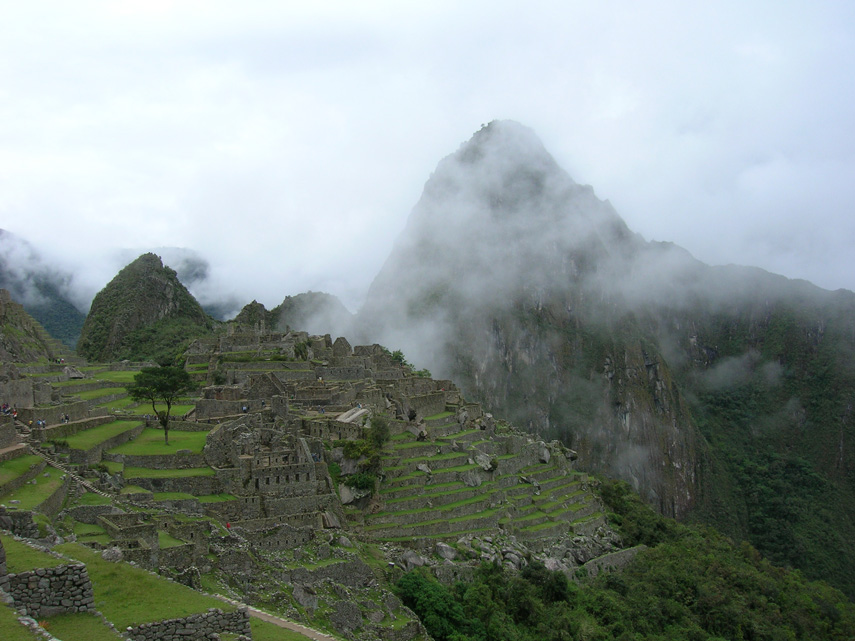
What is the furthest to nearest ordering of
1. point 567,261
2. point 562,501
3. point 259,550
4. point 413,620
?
point 567,261 → point 562,501 → point 413,620 → point 259,550

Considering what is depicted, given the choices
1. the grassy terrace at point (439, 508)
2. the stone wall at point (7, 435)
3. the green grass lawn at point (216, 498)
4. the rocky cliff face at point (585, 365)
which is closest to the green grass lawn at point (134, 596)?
the stone wall at point (7, 435)

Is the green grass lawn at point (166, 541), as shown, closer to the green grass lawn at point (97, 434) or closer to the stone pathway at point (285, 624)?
the stone pathway at point (285, 624)

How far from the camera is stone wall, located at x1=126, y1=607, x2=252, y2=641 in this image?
981cm

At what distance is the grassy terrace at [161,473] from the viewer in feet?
79.6

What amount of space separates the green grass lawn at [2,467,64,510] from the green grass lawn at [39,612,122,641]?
7553mm

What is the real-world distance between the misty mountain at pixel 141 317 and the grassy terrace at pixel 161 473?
4971 centimetres

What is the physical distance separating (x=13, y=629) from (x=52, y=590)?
1517 mm

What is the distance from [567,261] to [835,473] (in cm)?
8492

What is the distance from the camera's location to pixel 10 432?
2247 cm

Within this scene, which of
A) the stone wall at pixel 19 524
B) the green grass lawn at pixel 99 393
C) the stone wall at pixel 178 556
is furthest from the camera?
the green grass lawn at pixel 99 393

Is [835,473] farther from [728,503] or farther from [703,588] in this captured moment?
[703,588]

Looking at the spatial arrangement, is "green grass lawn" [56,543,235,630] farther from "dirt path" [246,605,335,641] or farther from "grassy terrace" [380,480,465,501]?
"grassy terrace" [380,480,465,501]

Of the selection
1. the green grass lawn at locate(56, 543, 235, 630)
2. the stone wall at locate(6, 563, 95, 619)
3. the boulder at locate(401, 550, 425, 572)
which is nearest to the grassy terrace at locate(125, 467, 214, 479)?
the boulder at locate(401, 550, 425, 572)

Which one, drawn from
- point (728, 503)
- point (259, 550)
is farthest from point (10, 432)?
point (728, 503)
